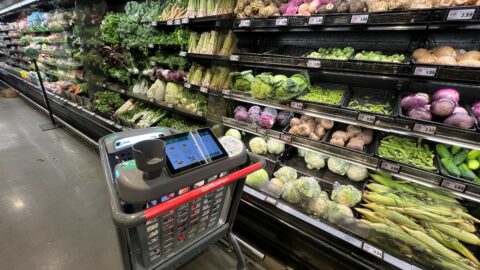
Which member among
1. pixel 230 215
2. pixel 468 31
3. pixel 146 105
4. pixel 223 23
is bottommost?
pixel 146 105

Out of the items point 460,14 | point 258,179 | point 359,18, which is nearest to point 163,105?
point 258,179

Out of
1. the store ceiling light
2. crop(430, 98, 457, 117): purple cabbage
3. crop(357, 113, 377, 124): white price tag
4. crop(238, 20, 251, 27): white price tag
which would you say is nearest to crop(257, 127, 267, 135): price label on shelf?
crop(357, 113, 377, 124): white price tag

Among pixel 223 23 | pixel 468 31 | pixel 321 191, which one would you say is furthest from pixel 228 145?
pixel 468 31

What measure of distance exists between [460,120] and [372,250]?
0.89 metres

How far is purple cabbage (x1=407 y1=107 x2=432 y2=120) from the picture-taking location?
1274 mm

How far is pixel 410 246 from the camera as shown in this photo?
4.24ft

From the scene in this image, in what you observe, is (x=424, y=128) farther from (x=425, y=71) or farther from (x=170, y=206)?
(x=170, y=206)

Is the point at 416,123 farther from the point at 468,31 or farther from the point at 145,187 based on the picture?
the point at 145,187

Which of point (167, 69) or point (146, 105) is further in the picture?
point (146, 105)

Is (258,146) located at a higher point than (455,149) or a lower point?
lower

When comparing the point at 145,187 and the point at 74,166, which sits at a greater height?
the point at 145,187

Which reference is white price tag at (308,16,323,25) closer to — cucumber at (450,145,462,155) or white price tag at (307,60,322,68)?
white price tag at (307,60,322,68)

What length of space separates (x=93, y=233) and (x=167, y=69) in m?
2.19

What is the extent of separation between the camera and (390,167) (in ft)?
4.60
